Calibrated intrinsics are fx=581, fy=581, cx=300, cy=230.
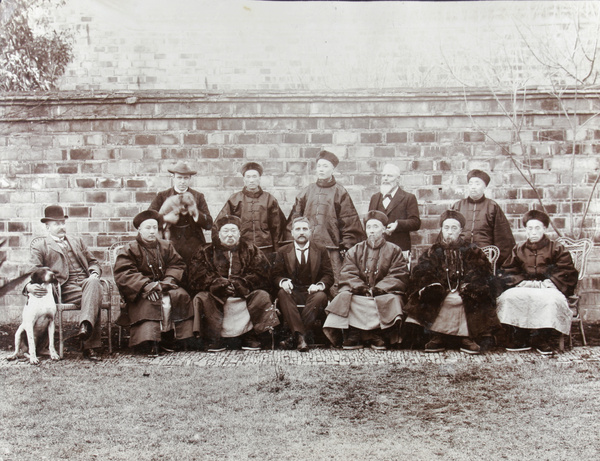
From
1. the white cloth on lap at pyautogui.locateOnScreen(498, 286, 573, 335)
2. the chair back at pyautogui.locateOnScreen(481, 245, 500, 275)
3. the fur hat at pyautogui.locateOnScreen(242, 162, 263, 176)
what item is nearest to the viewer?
the white cloth on lap at pyautogui.locateOnScreen(498, 286, 573, 335)

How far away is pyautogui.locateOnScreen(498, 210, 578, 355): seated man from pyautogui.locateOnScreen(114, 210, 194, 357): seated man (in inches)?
95.0

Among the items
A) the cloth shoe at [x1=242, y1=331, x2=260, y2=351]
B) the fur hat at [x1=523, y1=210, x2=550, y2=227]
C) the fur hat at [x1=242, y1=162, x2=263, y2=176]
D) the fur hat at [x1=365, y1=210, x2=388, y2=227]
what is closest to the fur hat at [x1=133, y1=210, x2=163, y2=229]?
the fur hat at [x1=242, y1=162, x2=263, y2=176]

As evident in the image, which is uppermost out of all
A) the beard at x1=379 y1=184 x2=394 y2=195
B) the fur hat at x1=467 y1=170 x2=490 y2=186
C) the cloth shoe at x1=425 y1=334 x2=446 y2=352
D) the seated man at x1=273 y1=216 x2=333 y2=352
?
the fur hat at x1=467 y1=170 x2=490 y2=186

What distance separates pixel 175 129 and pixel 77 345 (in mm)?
1756

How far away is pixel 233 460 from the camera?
9.70 ft

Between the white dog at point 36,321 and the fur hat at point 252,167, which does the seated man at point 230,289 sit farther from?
the white dog at point 36,321

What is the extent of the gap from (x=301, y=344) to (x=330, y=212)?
1.05 m

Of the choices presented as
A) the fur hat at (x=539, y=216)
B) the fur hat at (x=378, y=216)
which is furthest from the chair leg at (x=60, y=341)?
the fur hat at (x=539, y=216)

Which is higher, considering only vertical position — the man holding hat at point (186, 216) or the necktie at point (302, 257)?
the man holding hat at point (186, 216)

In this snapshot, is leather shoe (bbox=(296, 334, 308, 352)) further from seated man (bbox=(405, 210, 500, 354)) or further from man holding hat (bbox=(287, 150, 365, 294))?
seated man (bbox=(405, 210, 500, 354))

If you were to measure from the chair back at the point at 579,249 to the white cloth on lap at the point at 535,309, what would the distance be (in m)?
0.28

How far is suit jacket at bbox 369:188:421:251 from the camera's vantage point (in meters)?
4.49

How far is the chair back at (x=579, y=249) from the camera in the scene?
4.30 m

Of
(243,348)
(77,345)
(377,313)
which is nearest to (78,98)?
(77,345)
